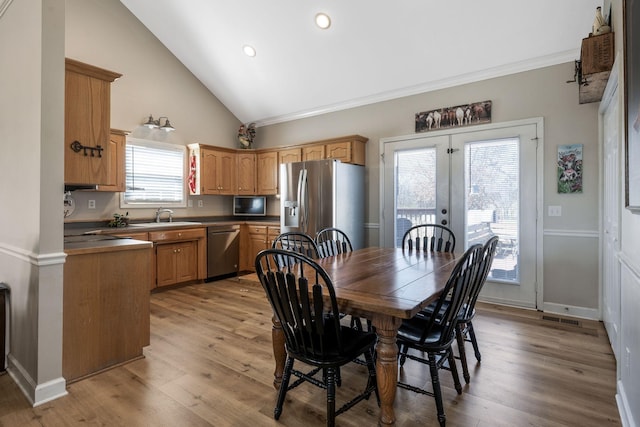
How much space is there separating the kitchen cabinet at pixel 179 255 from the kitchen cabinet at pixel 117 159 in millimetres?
795

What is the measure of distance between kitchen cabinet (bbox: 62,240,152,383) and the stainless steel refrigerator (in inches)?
89.3

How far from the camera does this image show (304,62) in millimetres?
4617

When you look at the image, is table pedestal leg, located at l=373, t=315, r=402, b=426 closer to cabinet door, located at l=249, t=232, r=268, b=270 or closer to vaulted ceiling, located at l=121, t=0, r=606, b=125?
vaulted ceiling, located at l=121, t=0, r=606, b=125

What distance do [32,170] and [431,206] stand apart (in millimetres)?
3877

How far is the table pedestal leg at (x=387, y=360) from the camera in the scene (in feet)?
5.02

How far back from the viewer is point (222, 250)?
203 inches

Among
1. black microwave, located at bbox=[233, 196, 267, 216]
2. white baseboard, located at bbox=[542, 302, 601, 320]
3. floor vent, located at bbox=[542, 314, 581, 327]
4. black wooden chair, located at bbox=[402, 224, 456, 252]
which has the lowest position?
floor vent, located at bbox=[542, 314, 581, 327]

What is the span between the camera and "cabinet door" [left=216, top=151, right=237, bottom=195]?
218 inches

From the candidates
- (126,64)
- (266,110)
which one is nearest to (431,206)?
(266,110)

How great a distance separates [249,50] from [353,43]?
5.07 ft

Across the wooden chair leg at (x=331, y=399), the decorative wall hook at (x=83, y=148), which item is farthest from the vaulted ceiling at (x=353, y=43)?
the wooden chair leg at (x=331, y=399)

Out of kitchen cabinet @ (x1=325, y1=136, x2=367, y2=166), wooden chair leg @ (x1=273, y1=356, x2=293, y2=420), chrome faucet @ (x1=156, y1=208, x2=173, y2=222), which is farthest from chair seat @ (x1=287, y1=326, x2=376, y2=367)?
chrome faucet @ (x1=156, y1=208, x2=173, y2=222)

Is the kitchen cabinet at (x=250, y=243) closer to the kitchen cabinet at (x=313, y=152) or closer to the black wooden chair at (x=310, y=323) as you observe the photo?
the kitchen cabinet at (x=313, y=152)

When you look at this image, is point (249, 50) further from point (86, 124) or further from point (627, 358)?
point (627, 358)
